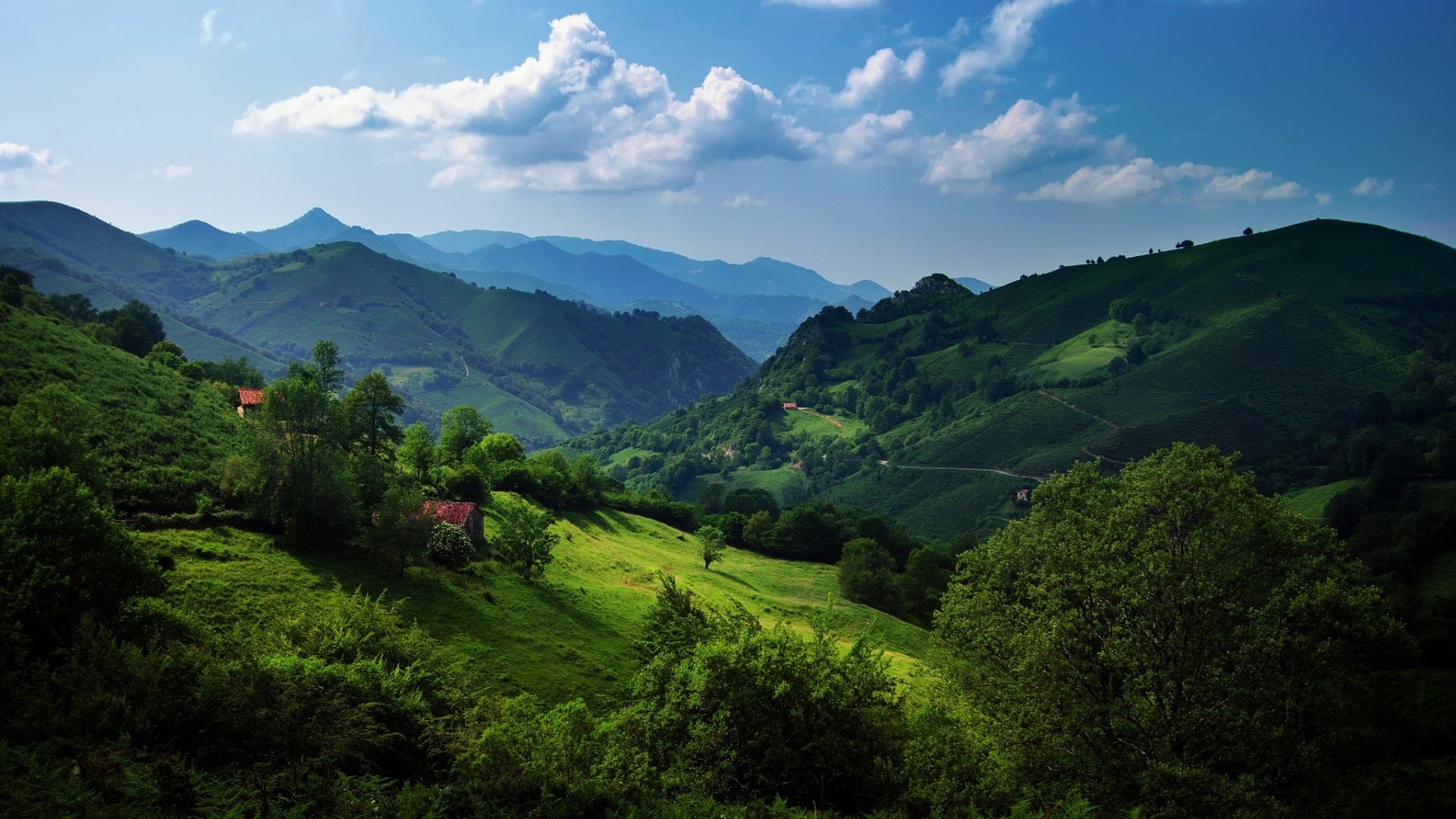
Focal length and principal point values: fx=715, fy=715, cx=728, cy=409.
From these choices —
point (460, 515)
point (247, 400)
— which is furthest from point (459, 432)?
point (460, 515)

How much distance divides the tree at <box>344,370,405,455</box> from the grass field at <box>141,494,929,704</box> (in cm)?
1200

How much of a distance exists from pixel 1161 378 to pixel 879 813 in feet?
707

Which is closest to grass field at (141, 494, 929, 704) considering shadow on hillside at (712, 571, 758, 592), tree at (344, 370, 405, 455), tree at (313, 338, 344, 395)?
shadow on hillside at (712, 571, 758, 592)

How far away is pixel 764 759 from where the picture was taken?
22.3 m

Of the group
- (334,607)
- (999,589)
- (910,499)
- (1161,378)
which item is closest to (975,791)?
(999,589)

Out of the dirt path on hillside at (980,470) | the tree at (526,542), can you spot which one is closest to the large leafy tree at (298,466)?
the tree at (526,542)

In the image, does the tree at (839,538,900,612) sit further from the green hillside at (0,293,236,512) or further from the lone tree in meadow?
the green hillside at (0,293,236,512)

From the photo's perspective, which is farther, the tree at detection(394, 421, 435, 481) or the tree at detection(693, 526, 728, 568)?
the tree at detection(693, 526, 728, 568)

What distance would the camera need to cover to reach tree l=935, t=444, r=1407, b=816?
22719 mm

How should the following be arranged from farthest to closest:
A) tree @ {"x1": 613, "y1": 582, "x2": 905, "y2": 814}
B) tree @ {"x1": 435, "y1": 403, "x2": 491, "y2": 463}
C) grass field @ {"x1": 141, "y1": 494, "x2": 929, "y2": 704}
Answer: tree @ {"x1": 435, "y1": 403, "x2": 491, "y2": 463} < grass field @ {"x1": 141, "y1": 494, "x2": 929, "y2": 704} < tree @ {"x1": 613, "y1": 582, "x2": 905, "y2": 814}

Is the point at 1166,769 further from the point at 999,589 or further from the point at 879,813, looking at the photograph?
the point at 999,589

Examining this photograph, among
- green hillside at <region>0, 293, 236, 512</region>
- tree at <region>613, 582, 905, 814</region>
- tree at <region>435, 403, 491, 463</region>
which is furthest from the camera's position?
tree at <region>435, 403, 491, 463</region>

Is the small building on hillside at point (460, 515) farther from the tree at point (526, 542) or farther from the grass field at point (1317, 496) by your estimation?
the grass field at point (1317, 496)

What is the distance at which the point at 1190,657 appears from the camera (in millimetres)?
24203
